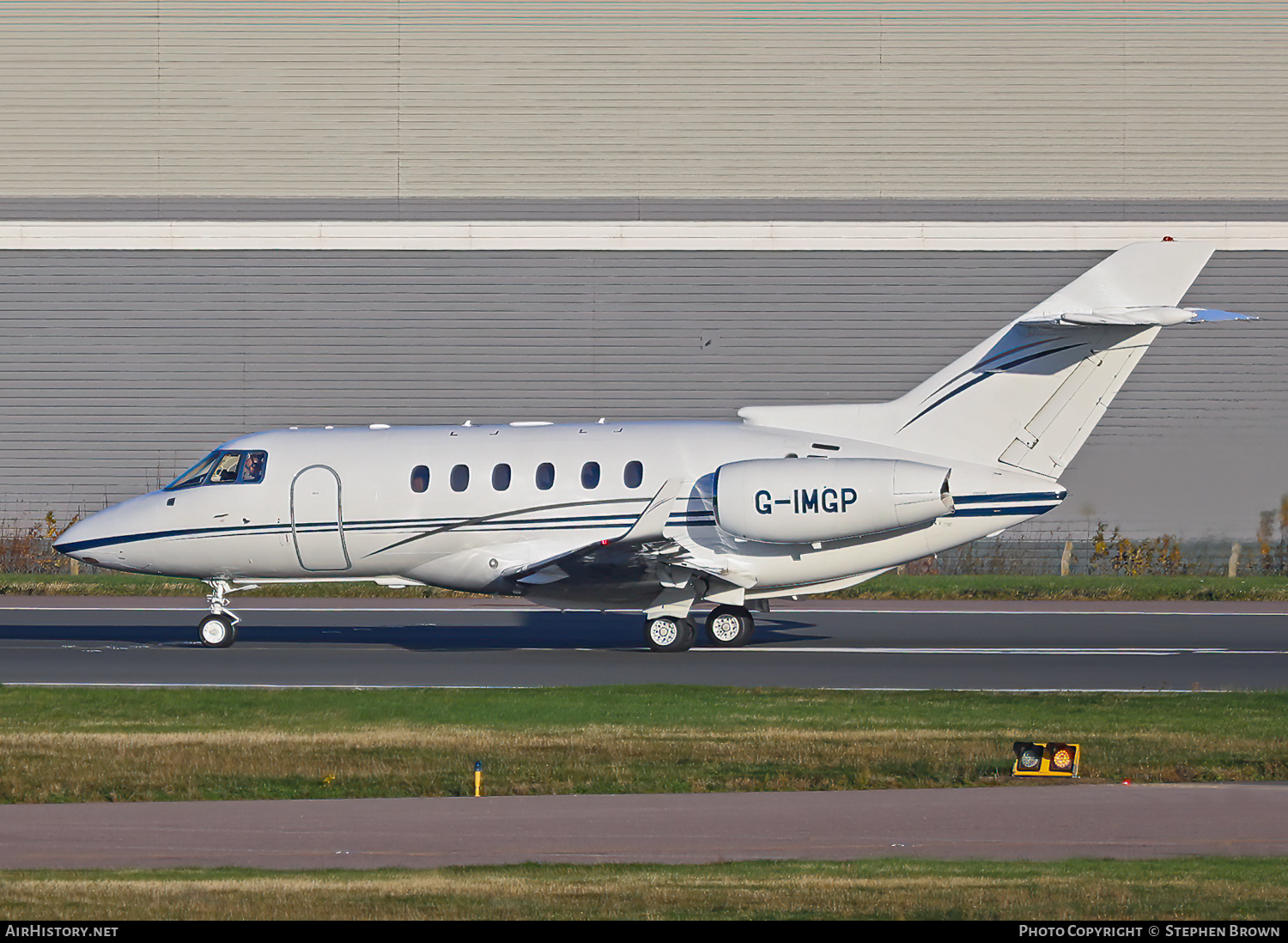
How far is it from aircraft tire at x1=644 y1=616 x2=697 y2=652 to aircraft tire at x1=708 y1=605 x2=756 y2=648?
736mm

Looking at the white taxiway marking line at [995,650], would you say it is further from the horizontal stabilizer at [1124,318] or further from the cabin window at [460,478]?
the horizontal stabilizer at [1124,318]

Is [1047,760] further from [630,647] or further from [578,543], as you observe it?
[630,647]

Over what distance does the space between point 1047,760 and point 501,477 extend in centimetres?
1118

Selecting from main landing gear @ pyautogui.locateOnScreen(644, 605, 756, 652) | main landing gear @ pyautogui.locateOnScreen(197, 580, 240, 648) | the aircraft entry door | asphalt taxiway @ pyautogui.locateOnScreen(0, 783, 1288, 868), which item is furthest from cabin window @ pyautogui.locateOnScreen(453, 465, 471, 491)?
asphalt taxiway @ pyautogui.locateOnScreen(0, 783, 1288, 868)

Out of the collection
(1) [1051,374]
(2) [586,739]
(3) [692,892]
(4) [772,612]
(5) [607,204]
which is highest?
(5) [607,204]

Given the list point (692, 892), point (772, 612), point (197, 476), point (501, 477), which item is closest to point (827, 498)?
point (501, 477)

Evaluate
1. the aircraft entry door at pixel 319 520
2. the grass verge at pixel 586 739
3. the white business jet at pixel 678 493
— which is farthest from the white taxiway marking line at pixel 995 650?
the aircraft entry door at pixel 319 520

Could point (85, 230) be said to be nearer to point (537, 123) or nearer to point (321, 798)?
point (537, 123)

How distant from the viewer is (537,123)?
36.3m

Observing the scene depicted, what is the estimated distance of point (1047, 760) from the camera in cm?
1240

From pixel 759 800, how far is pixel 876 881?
105 inches

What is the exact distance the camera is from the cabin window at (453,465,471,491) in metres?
22.1

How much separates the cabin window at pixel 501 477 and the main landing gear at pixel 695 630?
273cm

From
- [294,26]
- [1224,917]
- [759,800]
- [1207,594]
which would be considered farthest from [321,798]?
[294,26]
